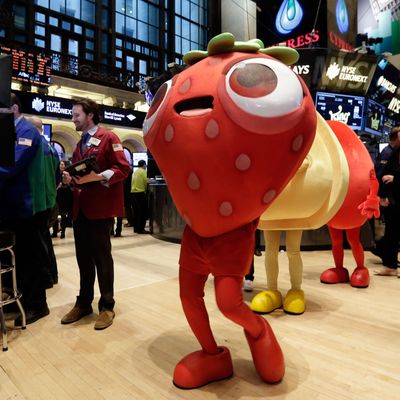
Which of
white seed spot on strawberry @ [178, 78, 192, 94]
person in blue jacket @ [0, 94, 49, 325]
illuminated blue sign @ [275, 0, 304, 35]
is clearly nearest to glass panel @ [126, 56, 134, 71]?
illuminated blue sign @ [275, 0, 304, 35]

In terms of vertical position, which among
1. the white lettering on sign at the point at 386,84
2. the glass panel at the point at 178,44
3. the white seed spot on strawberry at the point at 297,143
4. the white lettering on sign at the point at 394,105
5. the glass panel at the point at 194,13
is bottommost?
the white seed spot on strawberry at the point at 297,143

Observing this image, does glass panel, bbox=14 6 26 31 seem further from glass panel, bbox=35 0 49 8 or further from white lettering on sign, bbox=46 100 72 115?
white lettering on sign, bbox=46 100 72 115

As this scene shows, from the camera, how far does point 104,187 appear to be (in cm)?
254

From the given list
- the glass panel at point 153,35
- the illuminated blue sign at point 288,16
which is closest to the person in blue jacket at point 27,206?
the illuminated blue sign at point 288,16

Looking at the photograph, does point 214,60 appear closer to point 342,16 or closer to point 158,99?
point 158,99

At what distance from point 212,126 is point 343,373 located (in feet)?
4.64

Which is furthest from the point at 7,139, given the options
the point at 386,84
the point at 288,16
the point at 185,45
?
the point at 185,45

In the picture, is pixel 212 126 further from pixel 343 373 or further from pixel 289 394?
pixel 343 373

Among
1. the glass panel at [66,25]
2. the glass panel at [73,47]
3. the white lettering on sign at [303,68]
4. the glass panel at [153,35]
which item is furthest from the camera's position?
the glass panel at [153,35]

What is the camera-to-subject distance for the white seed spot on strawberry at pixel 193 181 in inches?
57.7

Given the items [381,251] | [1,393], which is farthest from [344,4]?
[1,393]

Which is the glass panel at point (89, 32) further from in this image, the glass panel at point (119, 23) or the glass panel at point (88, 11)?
the glass panel at point (119, 23)

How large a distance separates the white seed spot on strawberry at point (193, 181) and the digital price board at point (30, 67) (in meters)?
12.0

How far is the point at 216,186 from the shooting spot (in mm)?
1453
